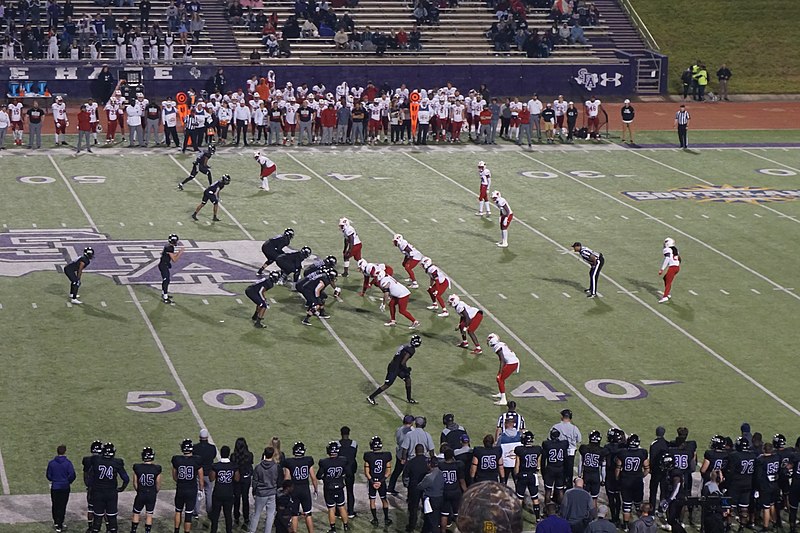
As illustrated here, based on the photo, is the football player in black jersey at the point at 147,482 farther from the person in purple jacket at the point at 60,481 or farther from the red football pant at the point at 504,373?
the red football pant at the point at 504,373

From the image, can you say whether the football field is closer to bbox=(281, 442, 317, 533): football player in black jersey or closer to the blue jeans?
the blue jeans

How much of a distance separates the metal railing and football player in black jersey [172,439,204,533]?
45930 mm

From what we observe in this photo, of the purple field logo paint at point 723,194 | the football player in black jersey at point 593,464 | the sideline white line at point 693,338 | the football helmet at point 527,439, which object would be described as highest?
the football helmet at point 527,439

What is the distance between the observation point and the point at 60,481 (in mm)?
17859

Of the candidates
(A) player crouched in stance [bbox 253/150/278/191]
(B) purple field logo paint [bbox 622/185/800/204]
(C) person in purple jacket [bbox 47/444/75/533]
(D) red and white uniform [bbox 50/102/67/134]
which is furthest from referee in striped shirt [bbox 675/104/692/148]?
(C) person in purple jacket [bbox 47/444/75/533]

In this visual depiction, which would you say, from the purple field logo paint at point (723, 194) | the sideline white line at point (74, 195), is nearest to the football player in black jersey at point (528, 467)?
the sideline white line at point (74, 195)

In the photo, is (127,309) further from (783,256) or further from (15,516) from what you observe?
(783,256)

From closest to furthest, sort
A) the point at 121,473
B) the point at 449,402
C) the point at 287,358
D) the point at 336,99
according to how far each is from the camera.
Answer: the point at 121,473
the point at 449,402
the point at 287,358
the point at 336,99

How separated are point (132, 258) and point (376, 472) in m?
14.2

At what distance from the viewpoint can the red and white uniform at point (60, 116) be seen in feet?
142

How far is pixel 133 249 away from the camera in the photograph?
Result: 106 feet

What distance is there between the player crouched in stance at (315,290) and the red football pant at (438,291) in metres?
1.96

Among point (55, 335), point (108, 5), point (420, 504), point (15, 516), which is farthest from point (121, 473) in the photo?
point (108, 5)

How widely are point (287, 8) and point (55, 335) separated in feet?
111
